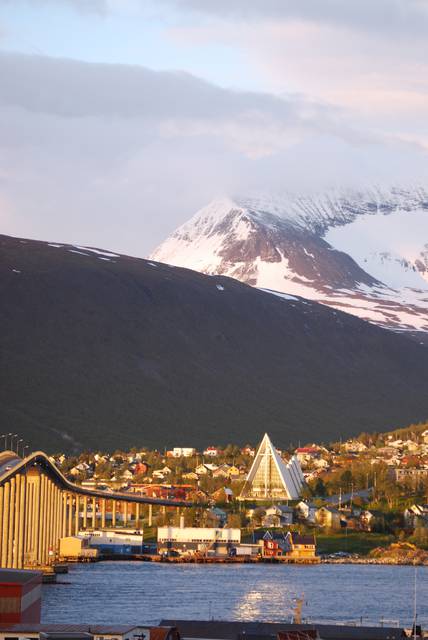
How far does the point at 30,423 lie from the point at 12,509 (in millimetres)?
84752

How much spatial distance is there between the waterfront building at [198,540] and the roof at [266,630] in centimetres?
4448

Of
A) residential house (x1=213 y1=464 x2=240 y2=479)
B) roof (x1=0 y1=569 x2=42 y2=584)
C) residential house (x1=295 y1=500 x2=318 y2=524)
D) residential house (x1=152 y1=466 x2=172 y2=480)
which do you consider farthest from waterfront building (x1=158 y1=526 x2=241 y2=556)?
roof (x1=0 y1=569 x2=42 y2=584)

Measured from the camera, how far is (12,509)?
83062 mm

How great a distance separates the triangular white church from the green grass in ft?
57.4

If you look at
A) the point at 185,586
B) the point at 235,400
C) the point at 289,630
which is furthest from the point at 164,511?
the point at 235,400

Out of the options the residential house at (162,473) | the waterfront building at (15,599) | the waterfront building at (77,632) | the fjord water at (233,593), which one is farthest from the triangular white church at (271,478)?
the waterfront building at (77,632)

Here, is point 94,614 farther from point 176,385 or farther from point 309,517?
point 176,385

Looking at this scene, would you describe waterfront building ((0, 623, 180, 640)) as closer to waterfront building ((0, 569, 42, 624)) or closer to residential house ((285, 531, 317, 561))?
waterfront building ((0, 569, 42, 624))

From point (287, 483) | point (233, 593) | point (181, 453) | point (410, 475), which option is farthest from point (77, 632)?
point (181, 453)

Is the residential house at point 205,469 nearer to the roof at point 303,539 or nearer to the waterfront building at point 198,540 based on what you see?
the waterfront building at point 198,540

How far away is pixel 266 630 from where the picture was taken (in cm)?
5081

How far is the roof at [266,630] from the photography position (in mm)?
49938

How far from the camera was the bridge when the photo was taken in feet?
269

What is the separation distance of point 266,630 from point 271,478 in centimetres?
7444
